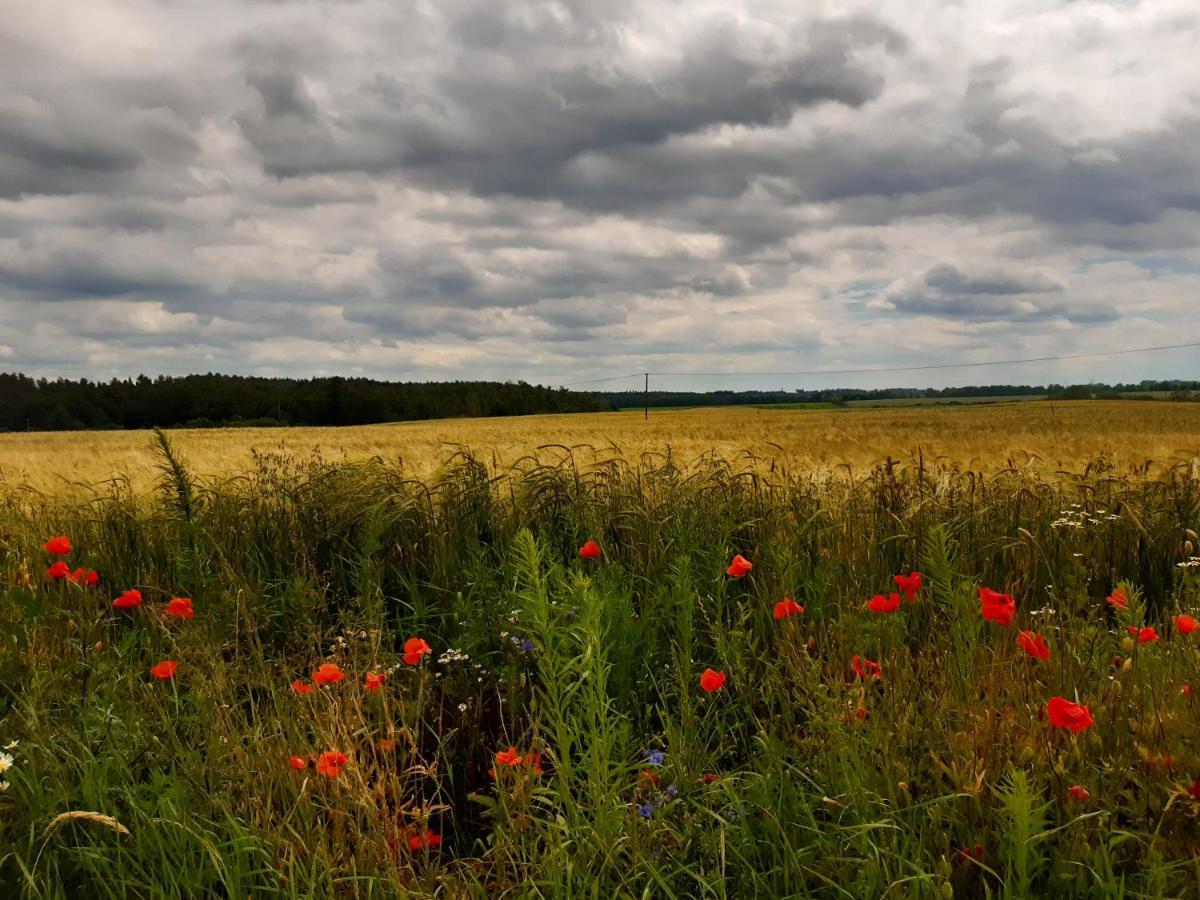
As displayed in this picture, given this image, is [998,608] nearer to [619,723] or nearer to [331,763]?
[619,723]

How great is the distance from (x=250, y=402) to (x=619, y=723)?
3289 inches

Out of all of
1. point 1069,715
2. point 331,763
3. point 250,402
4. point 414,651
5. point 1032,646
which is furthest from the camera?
point 250,402

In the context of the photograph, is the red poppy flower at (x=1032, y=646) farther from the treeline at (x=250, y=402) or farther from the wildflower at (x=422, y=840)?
the treeline at (x=250, y=402)

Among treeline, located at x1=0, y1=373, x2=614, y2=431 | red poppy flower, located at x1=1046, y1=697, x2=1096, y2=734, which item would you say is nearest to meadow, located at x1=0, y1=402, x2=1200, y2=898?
red poppy flower, located at x1=1046, y1=697, x2=1096, y2=734

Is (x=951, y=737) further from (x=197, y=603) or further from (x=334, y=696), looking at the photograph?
(x=197, y=603)

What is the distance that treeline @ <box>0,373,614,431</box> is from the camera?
72.4 metres

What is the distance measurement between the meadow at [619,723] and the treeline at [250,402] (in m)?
70.8

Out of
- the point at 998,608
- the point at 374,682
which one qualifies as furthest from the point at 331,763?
the point at 998,608

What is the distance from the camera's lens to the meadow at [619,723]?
5.96 ft

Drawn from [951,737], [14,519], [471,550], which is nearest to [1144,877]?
[951,737]

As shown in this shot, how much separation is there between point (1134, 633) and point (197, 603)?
11.8 feet

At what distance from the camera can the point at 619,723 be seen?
254 cm

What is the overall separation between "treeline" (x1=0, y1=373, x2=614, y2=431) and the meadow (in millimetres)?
70813

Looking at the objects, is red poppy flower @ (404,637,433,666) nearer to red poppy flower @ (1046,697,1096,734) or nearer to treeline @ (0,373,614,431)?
red poppy flower @ (1046,697,1096,734)
